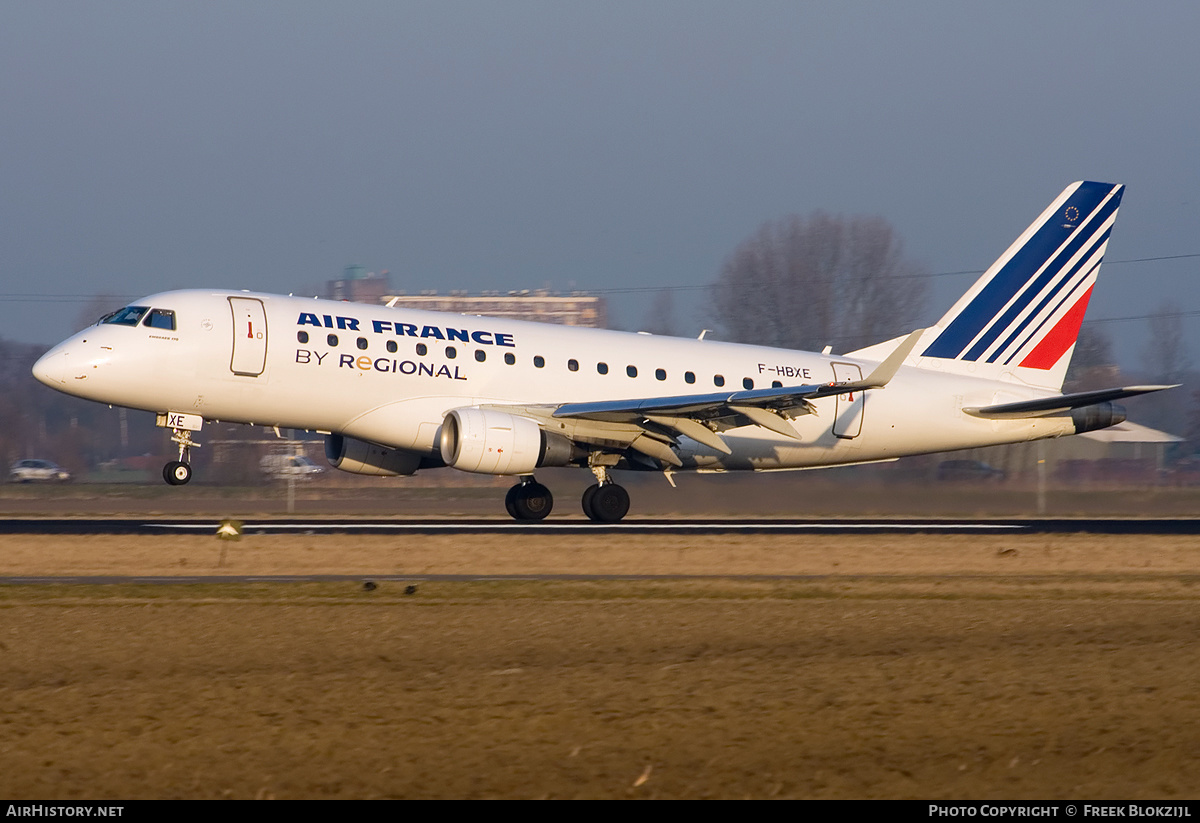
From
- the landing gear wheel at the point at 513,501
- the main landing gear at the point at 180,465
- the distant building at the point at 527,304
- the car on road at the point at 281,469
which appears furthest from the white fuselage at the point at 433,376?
the distant building at the point at 527,304

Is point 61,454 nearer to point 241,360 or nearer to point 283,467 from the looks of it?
point 283,467

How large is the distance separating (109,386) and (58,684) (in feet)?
47.1

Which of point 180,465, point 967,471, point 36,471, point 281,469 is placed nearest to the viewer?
point 180,465

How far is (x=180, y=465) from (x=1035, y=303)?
19.2 metres

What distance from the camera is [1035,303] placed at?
3055 cm

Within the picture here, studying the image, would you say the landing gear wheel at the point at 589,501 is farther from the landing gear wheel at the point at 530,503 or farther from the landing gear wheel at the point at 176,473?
the landing gear wheel at the point at 176,473

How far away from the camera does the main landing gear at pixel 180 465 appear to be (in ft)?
80.1

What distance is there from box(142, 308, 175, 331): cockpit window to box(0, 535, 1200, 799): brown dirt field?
710 centimetres

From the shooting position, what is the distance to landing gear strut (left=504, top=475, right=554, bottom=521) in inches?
1077

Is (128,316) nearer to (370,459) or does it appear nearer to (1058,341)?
(370,459)

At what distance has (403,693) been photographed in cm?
1046

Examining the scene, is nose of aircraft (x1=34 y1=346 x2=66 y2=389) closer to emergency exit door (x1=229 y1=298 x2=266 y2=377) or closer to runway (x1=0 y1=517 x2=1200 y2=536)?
runway (x1=0 y1=517 x2=1200 y2=536)

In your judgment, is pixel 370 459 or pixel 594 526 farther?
pixel 370 459

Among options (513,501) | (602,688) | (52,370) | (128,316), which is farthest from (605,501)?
(602,688)
